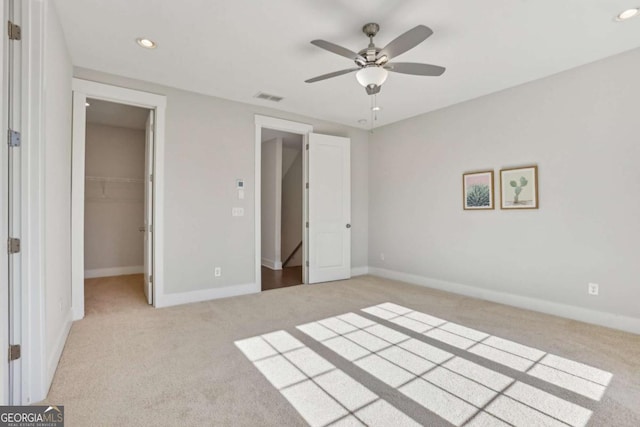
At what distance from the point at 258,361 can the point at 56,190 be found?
2.15 meters

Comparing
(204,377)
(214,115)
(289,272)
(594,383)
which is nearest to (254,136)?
(214,115)

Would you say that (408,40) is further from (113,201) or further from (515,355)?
(113,201)

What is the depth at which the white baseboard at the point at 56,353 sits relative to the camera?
1.99 meters

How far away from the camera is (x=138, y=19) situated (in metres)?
2.52

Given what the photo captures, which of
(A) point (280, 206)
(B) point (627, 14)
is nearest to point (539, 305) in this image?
(B) point (627, 14)

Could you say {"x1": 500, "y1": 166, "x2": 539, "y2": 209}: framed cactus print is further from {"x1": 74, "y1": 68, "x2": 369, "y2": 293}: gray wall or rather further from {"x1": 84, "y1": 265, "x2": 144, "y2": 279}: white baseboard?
{"x1": 84, "y1": 265, "x2": 144, "y2": 279}: white baseboard

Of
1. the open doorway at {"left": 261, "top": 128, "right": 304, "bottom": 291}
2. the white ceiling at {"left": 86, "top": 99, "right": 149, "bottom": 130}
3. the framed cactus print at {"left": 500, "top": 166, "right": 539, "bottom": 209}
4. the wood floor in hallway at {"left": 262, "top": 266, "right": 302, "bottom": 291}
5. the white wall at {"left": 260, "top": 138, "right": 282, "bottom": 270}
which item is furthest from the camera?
the white wall at {"left": 260, "top": 138, "right": 282, "bottom": 270}

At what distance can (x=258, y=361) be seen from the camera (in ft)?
7.80

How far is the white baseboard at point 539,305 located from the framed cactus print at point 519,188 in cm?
113

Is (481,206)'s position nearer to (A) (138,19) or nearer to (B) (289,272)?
(B) (289,272)

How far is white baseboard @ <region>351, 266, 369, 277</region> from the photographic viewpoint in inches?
220

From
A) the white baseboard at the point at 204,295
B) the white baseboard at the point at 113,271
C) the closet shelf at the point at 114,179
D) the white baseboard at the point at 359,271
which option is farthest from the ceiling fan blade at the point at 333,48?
the white baseboard at the point at 113,271

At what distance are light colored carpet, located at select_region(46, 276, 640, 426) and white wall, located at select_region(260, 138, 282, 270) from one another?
239 centimetres

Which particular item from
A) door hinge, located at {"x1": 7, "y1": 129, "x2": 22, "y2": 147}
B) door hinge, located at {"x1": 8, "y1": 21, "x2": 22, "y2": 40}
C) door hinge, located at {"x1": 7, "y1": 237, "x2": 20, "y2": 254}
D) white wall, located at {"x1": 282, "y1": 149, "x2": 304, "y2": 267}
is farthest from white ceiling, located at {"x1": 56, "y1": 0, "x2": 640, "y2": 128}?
white wall, located at {"x1": 282, "y1": 149, "x2": 304, "y2": 267}
